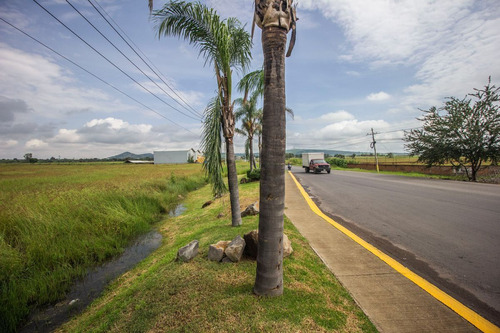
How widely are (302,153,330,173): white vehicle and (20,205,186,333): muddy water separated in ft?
74.8

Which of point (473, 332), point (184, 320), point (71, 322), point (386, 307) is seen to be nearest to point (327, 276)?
point (386, 307)

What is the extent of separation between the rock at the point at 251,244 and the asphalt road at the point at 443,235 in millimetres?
2566

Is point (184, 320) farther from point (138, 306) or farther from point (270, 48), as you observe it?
point (270, 48)

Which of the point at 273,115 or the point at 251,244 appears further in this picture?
the point at 251,244

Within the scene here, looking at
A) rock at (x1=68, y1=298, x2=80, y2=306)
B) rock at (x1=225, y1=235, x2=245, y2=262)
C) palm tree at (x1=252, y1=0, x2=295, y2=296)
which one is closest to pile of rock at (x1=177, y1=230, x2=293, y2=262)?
rock at (x1=225, y1=235, x2=245, y2=262)

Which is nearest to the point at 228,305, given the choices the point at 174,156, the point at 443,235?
the point at 443,235

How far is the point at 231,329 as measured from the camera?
86.2 inches

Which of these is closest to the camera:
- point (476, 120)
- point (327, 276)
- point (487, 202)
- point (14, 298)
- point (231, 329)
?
point (231, 329)

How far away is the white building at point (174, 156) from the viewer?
2970 inches

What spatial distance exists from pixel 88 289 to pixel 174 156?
74.8m

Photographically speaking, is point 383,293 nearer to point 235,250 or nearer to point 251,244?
point 251,244

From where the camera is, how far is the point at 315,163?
2788 centimetres

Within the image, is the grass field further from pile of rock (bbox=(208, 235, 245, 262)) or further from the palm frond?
the palm frond

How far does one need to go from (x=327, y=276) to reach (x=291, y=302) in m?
1.02
